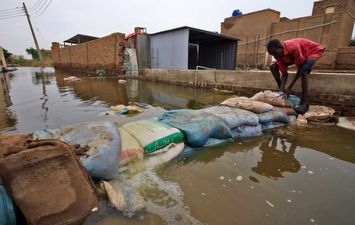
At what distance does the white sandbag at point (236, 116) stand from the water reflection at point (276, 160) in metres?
0.35

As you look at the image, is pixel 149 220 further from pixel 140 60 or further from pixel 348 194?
pixel 140 60

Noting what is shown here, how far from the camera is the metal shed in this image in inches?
347

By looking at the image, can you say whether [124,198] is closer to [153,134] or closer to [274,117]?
[153,134]

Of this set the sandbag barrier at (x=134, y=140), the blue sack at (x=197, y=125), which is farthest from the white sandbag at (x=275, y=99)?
the blue sack at (x=197, y=125)

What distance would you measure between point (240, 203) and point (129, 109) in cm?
295

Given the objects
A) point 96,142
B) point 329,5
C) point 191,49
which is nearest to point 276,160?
point 96,142

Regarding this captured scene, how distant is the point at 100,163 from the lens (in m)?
1.43

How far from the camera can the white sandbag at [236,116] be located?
8.34ft

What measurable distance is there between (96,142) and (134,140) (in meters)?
0.41

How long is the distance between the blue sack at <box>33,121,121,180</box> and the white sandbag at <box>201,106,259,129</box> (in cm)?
141

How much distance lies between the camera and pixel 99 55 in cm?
1385

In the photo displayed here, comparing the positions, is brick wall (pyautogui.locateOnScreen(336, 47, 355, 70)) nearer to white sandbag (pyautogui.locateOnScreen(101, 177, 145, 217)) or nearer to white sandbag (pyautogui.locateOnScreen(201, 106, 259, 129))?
white sandbag (pyautogui.locateOnScreen(201, 106, 259, 129))

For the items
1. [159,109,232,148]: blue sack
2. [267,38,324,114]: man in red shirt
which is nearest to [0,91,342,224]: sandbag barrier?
[159,109,232,148]: blue sack

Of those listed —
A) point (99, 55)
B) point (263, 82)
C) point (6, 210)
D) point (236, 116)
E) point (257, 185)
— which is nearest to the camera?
point (6, 210)
